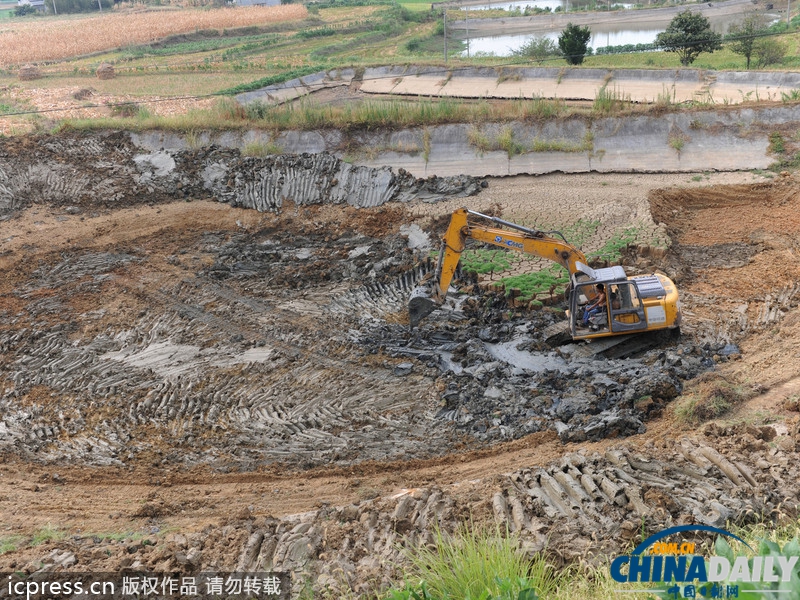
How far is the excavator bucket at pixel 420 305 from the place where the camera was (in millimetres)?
14430

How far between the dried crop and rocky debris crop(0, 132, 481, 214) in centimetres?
2177

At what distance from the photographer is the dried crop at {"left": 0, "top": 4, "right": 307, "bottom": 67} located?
43875 mm

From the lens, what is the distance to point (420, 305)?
14469 millimetres

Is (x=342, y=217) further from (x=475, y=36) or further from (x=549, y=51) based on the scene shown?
(x=475, y=36)

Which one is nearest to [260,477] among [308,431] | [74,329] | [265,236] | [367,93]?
[308,431]

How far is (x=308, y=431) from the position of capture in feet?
38.8

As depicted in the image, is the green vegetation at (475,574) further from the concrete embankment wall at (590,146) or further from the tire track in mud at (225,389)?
the concrete embankment wall at (590,146)

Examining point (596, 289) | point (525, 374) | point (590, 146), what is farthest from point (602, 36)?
point (525, 374)

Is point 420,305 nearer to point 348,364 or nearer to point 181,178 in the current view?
point 348,364

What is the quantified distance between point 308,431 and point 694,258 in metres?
10.4

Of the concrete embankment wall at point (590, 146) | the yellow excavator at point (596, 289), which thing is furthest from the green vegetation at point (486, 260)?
the concrete embankment wall at point (590, 146)

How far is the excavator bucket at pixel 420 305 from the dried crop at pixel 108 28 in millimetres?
36587

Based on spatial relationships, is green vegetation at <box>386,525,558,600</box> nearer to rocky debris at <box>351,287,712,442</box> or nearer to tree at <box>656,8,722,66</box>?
rocky debris at <box>351,287,712,442</box>

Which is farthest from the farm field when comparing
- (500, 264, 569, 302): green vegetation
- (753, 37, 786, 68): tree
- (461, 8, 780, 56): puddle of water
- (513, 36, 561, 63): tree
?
(461, 8, 780, 56): puddle of water
